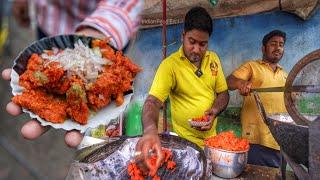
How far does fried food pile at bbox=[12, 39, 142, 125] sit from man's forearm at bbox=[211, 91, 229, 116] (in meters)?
1.34

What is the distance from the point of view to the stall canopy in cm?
389

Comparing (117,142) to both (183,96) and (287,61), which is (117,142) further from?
(287,61)

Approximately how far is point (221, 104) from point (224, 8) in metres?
1.02

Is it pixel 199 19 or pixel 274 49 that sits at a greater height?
pixel 199 19

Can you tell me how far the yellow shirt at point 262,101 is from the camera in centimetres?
414

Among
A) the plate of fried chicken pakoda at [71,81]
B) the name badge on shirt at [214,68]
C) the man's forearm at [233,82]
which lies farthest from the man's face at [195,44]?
the plate of fried chicken pakoda at [71,81]

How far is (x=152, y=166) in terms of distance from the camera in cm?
358

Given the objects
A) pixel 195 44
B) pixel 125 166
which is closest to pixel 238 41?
pixel 195 44

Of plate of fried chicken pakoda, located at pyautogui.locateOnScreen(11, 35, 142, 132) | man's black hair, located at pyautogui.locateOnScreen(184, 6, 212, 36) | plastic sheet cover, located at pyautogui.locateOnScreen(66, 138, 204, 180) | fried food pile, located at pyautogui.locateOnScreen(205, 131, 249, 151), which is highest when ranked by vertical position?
man's black hair, located at pyautogui.locateOnScreen(184, 6, 212, 36)

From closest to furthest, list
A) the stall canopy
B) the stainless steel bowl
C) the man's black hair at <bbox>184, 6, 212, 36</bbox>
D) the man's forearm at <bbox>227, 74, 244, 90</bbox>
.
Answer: the stainless steel bowl → the stall canopy → the man's black hair at <bbox>184, 6, 212, 36</bbox> → the man's forearm at <bbox>227, 74, 244, 90</bbox>

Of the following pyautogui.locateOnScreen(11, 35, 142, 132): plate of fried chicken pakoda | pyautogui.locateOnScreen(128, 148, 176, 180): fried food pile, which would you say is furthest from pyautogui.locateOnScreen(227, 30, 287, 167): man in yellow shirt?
pyautogui.locateOnScreen(11, 35, 142, 132): plate of fried chicken pakoda

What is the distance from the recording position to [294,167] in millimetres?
3195

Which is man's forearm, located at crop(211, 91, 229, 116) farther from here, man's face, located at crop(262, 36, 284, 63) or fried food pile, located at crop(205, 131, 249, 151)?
man's face, located at crop(262, 36, 284, 63)

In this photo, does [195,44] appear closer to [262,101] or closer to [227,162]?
[262,101]
